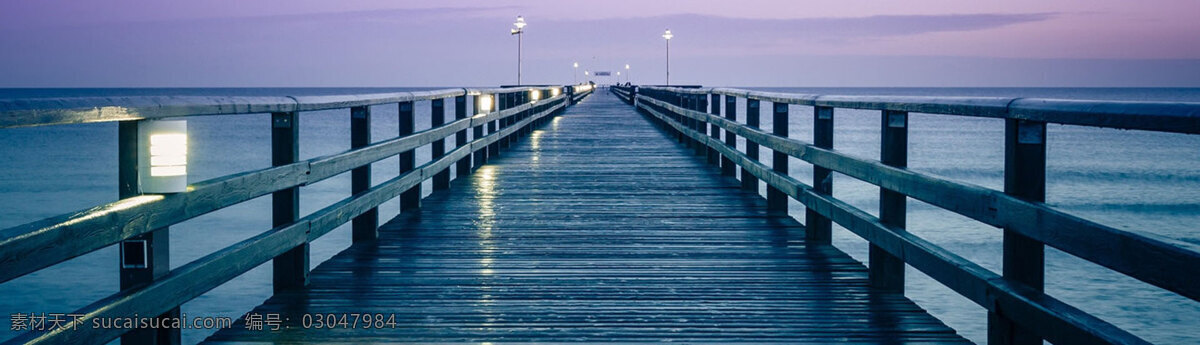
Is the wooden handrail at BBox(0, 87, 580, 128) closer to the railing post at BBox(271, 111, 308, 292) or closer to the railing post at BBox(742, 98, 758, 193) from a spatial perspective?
the railing post at BBox(271, 111, 308, 292)

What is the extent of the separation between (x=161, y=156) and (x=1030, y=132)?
8.95 ft

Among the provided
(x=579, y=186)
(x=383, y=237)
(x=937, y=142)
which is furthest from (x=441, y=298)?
(x=937, y=142)

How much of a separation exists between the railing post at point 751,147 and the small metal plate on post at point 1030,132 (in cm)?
533

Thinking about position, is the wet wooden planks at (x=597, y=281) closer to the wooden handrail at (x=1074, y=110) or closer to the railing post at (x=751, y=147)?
the railing post at (x=751, y=147)

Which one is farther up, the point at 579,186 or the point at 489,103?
the point at 489,103

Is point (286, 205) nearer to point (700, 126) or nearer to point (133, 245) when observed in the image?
point (133, 245)

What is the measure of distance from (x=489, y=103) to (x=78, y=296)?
5.20 m

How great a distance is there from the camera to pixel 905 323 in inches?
165

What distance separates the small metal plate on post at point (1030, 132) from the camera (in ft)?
10.6

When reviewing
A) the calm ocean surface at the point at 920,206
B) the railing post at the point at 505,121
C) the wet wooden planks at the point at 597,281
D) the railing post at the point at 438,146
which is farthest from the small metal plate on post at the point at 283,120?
the railing post at the point at 505,121

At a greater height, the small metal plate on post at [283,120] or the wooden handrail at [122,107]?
the wooden handrail at [122,107]

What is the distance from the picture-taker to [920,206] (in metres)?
23.1

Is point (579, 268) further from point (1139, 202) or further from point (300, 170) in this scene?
point (1139, 202)

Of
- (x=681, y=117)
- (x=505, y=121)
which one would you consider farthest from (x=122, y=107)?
(x=681, y=117)
